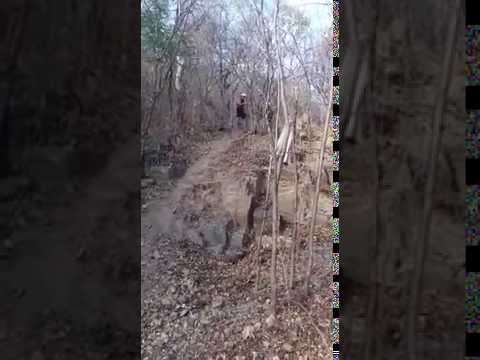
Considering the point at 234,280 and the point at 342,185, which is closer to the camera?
the point at 342,185

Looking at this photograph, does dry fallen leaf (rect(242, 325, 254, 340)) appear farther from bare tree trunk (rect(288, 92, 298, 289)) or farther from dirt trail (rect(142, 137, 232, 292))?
dirt trail (rect(142, 137, 232, 292))

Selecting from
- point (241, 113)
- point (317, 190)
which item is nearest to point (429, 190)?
point (317, 190)

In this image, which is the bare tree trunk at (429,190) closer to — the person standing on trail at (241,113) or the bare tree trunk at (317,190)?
the bare tree trunk at (317,190)

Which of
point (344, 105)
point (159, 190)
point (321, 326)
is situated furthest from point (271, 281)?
point (344, 105)

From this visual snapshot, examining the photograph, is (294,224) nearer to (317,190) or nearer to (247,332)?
(317,190)

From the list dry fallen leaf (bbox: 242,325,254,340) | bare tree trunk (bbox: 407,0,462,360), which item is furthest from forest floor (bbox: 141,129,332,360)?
bare tree trunk (bbox: 407,0,462,360)

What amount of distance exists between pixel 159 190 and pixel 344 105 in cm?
81

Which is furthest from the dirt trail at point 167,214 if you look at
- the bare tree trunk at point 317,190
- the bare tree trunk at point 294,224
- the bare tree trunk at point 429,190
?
the bare tree trunk at point 429,190

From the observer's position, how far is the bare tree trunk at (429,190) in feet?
2.81

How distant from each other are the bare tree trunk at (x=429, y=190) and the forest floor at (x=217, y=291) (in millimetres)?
599

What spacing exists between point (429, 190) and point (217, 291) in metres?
0.88

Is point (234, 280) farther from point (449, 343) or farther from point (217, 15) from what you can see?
point (217, 15)

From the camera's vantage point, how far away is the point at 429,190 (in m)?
0.86

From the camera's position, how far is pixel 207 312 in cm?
145
